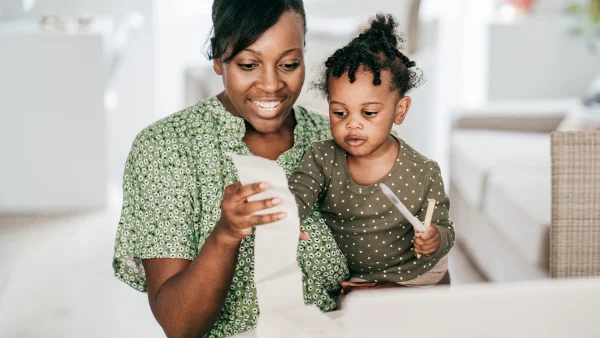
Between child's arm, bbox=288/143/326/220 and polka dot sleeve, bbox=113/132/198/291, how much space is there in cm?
18

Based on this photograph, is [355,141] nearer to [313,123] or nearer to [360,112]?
[360,112]

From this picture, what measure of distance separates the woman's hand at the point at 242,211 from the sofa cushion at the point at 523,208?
1542 millimetres

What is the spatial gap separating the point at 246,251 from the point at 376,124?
308mm

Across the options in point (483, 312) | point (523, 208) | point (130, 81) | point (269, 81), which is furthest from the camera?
point (130, 81)

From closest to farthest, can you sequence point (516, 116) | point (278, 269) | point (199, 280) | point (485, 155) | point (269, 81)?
point (278, 269)
point (199, 280)
point (269, 81)
point (485, 155)
point (516, 116)

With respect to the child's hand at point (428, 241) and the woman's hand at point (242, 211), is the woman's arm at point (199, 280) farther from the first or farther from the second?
the child's hand at point (428, 241)

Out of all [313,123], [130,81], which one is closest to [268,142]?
[313,123]

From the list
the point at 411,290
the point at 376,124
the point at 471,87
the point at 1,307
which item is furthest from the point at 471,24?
the point at 411,290

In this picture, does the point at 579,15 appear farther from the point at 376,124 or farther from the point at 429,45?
the point at 376,124

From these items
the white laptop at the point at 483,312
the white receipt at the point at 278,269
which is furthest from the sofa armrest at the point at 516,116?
the white laptop at the point at 483,312

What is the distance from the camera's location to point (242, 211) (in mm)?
913

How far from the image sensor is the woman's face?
1.22 m

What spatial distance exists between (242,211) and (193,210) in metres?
0.37

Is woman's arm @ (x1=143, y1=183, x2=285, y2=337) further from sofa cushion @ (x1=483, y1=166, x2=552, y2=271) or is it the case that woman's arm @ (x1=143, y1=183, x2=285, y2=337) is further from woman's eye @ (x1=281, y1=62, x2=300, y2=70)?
sofa cushion @ (x1=483, y1=166, x2=552, y2=271)
